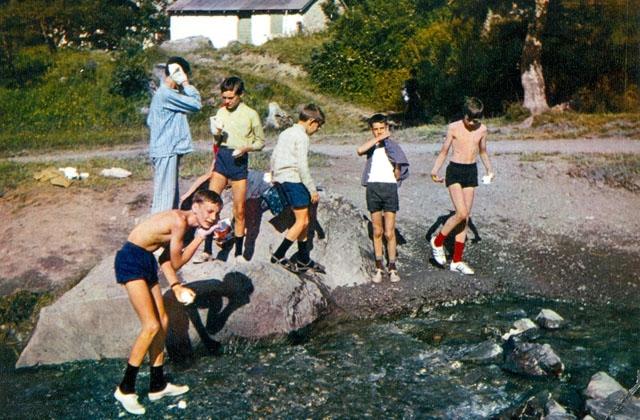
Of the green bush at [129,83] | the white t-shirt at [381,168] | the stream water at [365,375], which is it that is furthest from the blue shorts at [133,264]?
the green bush at [129,83]

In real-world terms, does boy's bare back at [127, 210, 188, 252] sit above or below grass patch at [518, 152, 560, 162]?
above

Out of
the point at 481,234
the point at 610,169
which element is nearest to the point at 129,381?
the point at 481,234

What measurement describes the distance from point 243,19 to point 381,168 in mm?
31405

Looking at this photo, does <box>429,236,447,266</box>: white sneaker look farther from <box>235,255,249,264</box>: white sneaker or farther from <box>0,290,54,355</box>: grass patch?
<box>0,290,54,355</box>: grass patch

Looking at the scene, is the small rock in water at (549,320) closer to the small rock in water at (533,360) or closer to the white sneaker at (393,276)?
the small rock in water at (533,360)

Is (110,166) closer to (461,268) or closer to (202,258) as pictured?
(202,258)

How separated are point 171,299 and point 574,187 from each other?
705 centimetres

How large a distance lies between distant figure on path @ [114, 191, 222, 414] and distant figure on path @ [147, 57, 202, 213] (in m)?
1.97

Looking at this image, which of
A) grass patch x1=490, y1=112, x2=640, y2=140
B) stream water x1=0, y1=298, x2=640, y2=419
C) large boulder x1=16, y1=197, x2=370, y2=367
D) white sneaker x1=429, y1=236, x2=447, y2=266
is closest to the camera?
stream water x1=0, y1=298, x2=640, y2=419

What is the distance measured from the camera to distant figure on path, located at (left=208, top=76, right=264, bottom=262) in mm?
7738

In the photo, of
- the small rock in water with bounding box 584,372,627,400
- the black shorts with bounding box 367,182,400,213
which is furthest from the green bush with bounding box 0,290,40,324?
the small rock in water with bounding box 584,372,627,400

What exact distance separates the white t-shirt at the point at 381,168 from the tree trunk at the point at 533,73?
13.2 meters

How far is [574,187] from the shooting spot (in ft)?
38.6

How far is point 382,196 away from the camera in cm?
841
